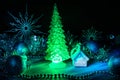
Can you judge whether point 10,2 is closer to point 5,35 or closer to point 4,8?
point 4,8

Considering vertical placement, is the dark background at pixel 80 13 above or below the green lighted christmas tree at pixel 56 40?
above

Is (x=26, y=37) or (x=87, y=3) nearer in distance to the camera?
(x=26, y=37)

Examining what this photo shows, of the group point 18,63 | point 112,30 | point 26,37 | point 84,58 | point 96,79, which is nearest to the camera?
point 96,79

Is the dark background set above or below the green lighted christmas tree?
above

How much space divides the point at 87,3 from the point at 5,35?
30.6 feet

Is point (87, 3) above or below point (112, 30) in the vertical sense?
above

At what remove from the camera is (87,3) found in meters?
29.8

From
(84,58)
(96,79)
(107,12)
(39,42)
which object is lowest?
(96,79)

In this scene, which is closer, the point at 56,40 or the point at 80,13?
the point at 56,40

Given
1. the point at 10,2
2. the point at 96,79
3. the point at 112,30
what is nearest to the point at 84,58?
the point at 96,79

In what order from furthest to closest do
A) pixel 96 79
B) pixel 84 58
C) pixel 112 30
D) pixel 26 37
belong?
pixel 112 30
pixel 26 37
pixel 84 58
pixel 96 79

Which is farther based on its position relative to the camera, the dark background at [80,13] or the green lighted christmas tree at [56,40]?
the dark background at [80,13]

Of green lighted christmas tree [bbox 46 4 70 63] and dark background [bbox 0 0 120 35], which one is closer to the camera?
green lighted christmas tree [bbox 46 4 70 63]

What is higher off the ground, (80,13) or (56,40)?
(80,13)
